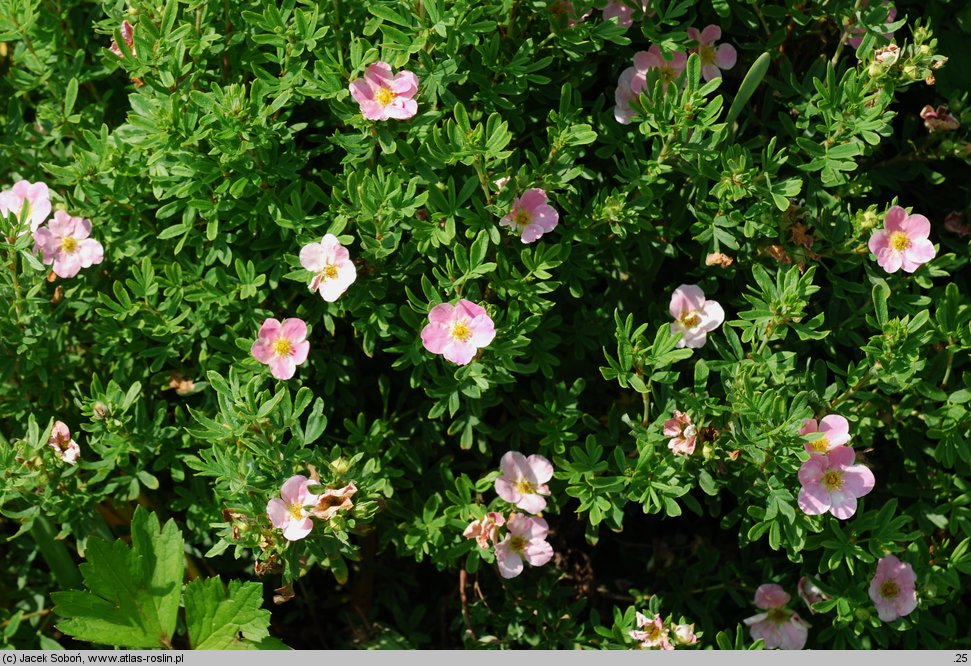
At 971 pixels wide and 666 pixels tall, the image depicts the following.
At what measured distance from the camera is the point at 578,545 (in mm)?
3541

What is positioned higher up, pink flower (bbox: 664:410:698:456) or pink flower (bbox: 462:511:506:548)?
pink flower (bbox: 664:410:698:456)

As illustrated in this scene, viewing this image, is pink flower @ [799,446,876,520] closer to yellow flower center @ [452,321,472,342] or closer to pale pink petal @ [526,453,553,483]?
pale pink petal @ [526,453,553,483]

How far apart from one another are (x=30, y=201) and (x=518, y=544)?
5.91 feet

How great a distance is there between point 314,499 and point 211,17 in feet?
4.79

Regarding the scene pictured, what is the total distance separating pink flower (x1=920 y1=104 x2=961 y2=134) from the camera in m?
3.08

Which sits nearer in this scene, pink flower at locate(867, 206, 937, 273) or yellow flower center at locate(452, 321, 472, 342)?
yellow flower center at locate(452, 321, 472, 342)

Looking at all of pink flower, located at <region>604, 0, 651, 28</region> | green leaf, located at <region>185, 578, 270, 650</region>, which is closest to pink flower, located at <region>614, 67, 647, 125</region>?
pink flower, located at <region>604, 0, 651, 28</region>

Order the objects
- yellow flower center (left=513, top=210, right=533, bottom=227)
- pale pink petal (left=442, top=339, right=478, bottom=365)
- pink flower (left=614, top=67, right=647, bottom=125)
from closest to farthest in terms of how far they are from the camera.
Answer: pale pink petal (left=442, top=339, right=478, bottom=365) → yellow flower center (left=513, top=210, right=533, bottom=227) → pink flower (left=614, top=67, right=647, bottom=125)

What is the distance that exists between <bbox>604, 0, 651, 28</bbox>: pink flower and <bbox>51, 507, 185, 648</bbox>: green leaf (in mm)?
1965

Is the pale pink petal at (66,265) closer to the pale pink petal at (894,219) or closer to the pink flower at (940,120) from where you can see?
the pale pink petal at (894,219)

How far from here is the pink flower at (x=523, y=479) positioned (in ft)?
9.48

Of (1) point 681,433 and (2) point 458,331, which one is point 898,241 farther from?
(2) point 458,331

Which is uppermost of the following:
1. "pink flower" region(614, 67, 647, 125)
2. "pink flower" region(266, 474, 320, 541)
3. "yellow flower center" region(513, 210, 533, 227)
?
"pink flower" region(614, 67, 647, 125)

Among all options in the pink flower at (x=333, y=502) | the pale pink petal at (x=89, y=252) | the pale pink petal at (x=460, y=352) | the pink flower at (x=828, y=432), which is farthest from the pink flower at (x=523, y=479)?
the pale pink petal at (x=89, y=252)
